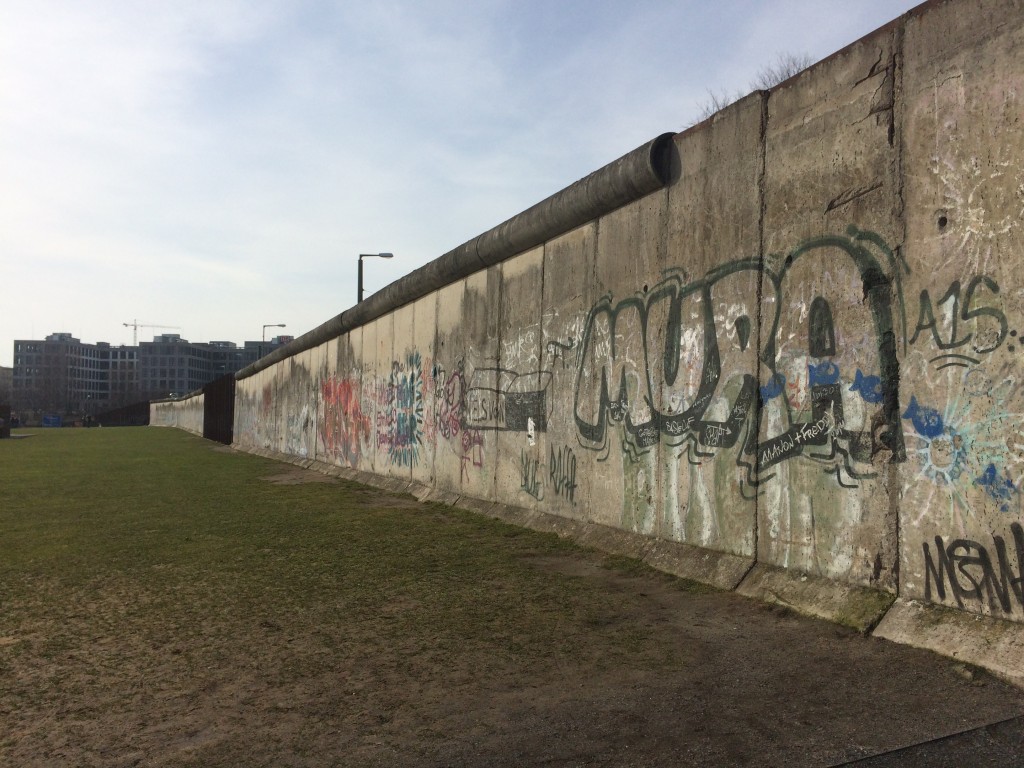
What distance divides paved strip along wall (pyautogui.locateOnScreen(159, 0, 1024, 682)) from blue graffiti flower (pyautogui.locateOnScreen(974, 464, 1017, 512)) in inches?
0.4

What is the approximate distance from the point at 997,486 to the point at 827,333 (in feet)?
4.31

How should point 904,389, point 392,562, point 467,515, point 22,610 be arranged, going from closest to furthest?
point 904,389, point 22,610, point 392,562, point 467,515

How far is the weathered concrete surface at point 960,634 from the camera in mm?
3359

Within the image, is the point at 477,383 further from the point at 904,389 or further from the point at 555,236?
the point at 904,389

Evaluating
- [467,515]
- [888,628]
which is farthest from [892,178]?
[467,515]

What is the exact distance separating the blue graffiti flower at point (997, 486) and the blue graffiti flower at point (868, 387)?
0.70m

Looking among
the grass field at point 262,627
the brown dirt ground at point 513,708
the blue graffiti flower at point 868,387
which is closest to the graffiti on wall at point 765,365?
the blue graffiti flower at point 868,387

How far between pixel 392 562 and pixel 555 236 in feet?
11.9

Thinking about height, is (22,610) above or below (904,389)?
below

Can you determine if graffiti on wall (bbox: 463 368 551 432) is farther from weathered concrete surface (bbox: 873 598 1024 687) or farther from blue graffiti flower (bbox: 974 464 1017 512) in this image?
blue graffiti flower (bbox: 974 464 1017 512)

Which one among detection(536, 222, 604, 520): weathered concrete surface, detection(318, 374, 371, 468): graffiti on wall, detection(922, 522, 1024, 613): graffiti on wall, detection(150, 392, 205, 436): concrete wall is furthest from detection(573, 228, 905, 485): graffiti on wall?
detection(150, 392, 205, 436): concrete wall

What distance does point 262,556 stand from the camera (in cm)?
660

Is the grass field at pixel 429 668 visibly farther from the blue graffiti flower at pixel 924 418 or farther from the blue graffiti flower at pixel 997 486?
the blue graffiti flower at pixel 924 418

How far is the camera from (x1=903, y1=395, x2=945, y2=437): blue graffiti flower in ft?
13.1
